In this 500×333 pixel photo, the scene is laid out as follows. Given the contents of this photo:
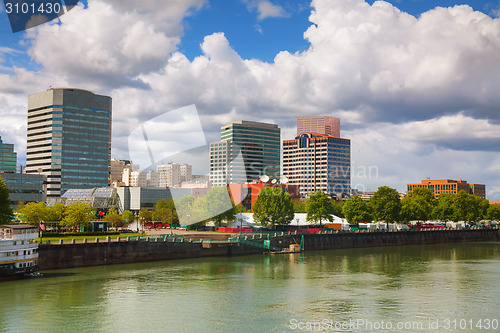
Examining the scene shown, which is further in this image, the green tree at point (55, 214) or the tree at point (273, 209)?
the tree at point (273, 209)

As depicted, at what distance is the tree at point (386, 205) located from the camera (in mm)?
164625

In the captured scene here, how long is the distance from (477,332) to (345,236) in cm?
9530

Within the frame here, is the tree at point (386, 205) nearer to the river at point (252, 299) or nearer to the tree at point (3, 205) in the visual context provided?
the river at point (252, 299)

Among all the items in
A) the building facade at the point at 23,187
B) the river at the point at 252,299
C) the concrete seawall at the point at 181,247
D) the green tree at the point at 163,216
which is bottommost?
the river at the point at 252,299

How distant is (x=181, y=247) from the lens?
10194cm

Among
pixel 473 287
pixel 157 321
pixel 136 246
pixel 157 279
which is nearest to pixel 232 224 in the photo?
pixel 136 246

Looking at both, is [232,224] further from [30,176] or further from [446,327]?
[446,327]

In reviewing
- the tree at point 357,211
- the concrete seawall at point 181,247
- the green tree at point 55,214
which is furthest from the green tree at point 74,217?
the tree at point 357,211

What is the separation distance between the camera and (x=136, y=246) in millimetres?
93750

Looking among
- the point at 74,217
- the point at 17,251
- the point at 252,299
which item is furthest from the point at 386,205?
the point at 17,251

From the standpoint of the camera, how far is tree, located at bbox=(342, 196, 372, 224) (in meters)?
163

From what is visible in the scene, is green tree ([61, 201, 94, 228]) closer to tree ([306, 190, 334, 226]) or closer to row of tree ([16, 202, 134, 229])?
row of tree ([16, 202, 134, 229])

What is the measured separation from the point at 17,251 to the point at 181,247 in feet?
124

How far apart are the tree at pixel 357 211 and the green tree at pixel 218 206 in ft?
130
